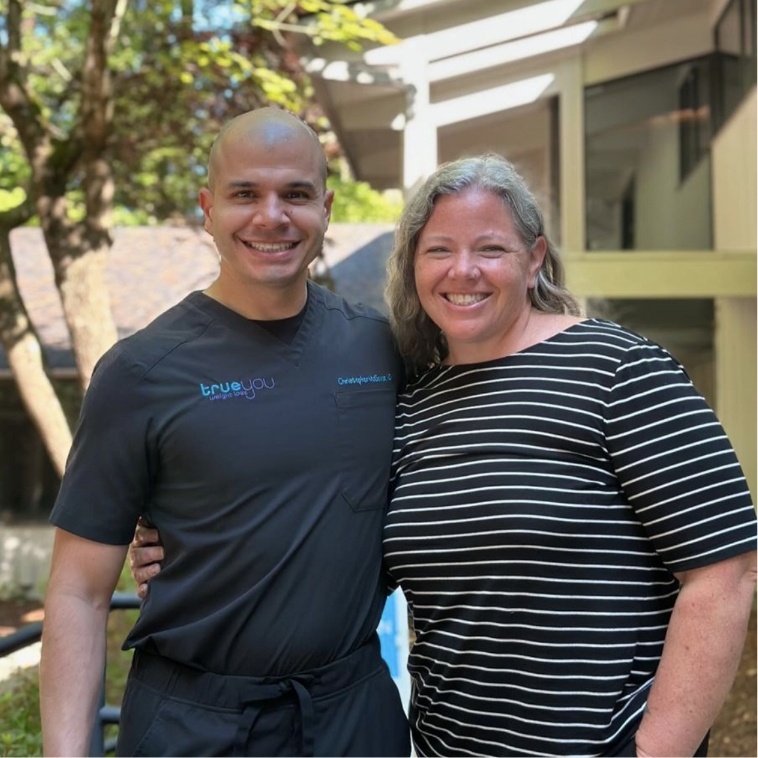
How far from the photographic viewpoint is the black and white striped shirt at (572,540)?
1.98 m

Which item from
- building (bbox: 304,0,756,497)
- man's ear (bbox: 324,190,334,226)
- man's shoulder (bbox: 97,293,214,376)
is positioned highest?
building (bbox: 304,0,756,497)

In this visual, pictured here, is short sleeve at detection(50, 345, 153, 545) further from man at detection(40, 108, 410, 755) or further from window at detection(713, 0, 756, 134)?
window at detection(713, 0, 756, 134)

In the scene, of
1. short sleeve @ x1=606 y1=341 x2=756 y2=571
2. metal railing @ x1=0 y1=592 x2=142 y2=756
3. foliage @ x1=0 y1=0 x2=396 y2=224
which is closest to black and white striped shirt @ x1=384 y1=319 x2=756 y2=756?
short sleeve @ x1=606 y1=341 x2=756 y2=571

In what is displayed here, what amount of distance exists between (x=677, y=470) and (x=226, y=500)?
953mm

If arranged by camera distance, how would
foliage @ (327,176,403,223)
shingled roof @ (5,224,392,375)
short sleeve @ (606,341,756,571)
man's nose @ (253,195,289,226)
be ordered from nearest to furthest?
short sleeve @ (606,341,756,571) < man's nose @ (253,195,289,226) < shingled roof @ (5,224,392,375) < foliage @ (327,176,403,223)

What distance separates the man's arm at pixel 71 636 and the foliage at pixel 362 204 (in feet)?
65.7

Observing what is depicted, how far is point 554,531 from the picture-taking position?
2.04 metres

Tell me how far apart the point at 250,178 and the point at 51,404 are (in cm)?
536

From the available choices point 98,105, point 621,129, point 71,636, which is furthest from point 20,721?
point 621,129

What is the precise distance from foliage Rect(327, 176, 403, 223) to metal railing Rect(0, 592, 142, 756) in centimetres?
1906

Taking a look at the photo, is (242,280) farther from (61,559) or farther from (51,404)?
(51,404)

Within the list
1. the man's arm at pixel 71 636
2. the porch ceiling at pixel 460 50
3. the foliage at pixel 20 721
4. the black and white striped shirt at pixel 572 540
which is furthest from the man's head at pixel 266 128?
the porch ceiling at pixel 460 50

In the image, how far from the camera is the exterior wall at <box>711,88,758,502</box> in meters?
7.98

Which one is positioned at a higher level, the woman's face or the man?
the woman's face
